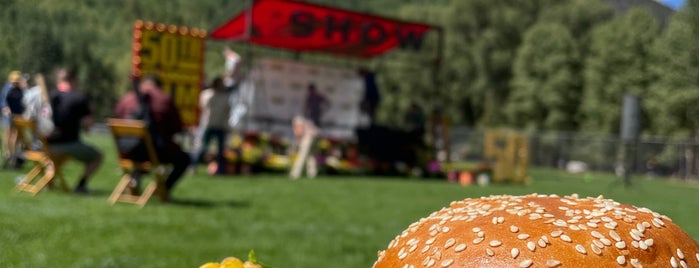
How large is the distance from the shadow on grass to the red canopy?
8.35m

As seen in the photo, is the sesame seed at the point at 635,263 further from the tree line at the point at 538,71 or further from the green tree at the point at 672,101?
the tree line at the point at 538,71

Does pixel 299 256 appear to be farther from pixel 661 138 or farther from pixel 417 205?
pixel 661 138

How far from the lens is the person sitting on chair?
338 inches

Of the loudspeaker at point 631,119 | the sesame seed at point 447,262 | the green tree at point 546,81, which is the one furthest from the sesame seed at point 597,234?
the green tree at point 546,81

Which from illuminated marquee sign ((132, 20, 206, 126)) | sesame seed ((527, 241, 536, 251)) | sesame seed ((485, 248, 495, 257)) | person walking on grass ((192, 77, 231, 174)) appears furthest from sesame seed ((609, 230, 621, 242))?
illuminated marquee sign ((132, 20, 206, 126))

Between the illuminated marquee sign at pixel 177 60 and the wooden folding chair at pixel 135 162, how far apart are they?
8.94 meters

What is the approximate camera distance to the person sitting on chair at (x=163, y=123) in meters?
8.58

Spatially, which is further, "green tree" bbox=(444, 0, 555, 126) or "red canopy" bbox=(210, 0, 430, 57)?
"green tree" bbox=(444, 0, 555, 126)

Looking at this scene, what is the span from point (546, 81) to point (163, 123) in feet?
143

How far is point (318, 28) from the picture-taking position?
1870 centimetres

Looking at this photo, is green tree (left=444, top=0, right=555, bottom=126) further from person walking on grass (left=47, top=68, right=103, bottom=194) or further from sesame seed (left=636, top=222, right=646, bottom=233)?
sesame seed (left=636, top=222, right=646, bottom=233)

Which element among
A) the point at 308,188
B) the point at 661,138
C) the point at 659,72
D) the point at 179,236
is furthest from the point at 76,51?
the point at 661,138

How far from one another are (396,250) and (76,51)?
1.32 m

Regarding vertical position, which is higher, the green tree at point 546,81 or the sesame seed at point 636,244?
the green tree at point 546,81
